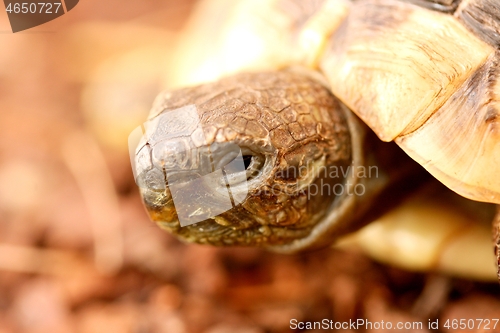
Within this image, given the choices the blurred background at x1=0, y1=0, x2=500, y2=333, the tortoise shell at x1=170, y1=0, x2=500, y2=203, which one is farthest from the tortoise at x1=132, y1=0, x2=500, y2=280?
the blurred background at x1=0, y1=0, x2=500, y2=333

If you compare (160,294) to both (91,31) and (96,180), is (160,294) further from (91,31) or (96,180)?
(91,31)

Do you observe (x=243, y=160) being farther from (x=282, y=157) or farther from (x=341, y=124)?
(x=341, y=124)

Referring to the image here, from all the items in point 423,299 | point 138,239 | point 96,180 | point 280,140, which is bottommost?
point 423,299

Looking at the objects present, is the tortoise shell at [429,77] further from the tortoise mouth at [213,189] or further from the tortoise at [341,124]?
the tortoise mouth at [213,189]

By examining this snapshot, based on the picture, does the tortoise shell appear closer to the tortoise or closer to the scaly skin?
the tortoise

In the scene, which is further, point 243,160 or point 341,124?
point 341,124

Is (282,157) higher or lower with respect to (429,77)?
lower

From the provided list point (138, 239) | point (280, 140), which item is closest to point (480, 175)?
point (280, 140)

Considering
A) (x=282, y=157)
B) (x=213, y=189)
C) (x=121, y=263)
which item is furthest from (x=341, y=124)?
(x=121, y=263)
